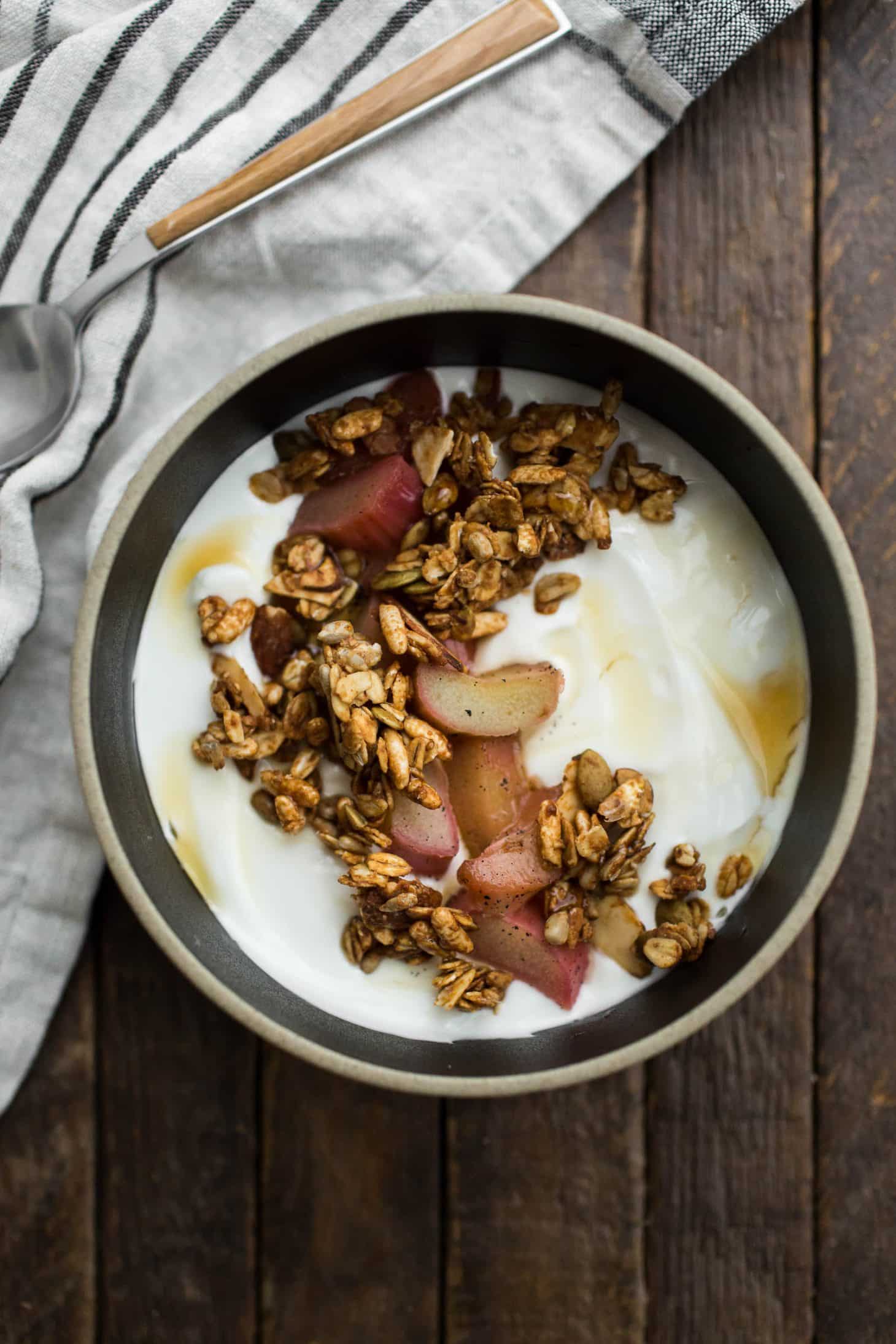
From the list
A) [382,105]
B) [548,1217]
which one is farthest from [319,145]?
[548,1217]

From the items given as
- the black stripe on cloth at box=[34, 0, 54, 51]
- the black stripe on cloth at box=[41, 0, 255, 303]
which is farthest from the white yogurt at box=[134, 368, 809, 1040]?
the black stripe on cloth at box=[34, 0, 54, 51]

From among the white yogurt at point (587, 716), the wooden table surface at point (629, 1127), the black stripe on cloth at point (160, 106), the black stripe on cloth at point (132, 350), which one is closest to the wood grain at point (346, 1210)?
the wooden table surface at point (629, 1127)

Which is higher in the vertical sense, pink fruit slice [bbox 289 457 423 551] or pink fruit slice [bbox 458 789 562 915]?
pink fruit slice [bbox 289 457 423 551]

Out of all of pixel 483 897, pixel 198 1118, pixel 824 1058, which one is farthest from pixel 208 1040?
pixel 824 1058

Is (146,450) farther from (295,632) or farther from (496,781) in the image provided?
(496,781)

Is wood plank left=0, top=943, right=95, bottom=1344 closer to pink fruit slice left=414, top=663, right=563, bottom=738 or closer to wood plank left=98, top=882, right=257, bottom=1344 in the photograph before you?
wood plank left=98, top=882, right=257, bottom=1344

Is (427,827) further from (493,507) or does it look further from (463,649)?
(493,507)
